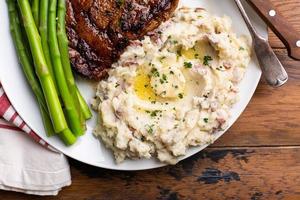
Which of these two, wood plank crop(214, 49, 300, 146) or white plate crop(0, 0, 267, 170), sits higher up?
white plate crop(0, 0, 267, 170)

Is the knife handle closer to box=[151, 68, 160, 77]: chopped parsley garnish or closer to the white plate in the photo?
the white plate

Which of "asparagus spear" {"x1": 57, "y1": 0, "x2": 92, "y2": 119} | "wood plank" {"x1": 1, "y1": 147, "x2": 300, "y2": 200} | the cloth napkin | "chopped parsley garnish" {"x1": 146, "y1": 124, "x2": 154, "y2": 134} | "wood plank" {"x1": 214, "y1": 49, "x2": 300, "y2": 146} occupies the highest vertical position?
"asparagus spear" {"x1": 57, "y1": 0, "x2": 92, "y2": 119}

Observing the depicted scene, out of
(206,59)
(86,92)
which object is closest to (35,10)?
(86,92)

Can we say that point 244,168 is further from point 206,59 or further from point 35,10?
point 35,10

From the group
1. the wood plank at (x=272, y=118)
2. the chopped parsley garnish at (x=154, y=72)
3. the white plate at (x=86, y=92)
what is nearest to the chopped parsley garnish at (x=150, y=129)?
the white plate at (x=86, y=92)

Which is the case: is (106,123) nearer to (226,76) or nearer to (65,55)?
(65,55)

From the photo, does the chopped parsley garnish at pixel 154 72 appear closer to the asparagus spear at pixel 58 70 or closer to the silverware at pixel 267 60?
the asparagus spear at pixel 58 70

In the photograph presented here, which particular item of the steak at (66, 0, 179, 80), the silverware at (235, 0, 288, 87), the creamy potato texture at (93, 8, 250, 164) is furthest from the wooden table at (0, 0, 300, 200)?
the steak at (66, 0, 179, 80)
